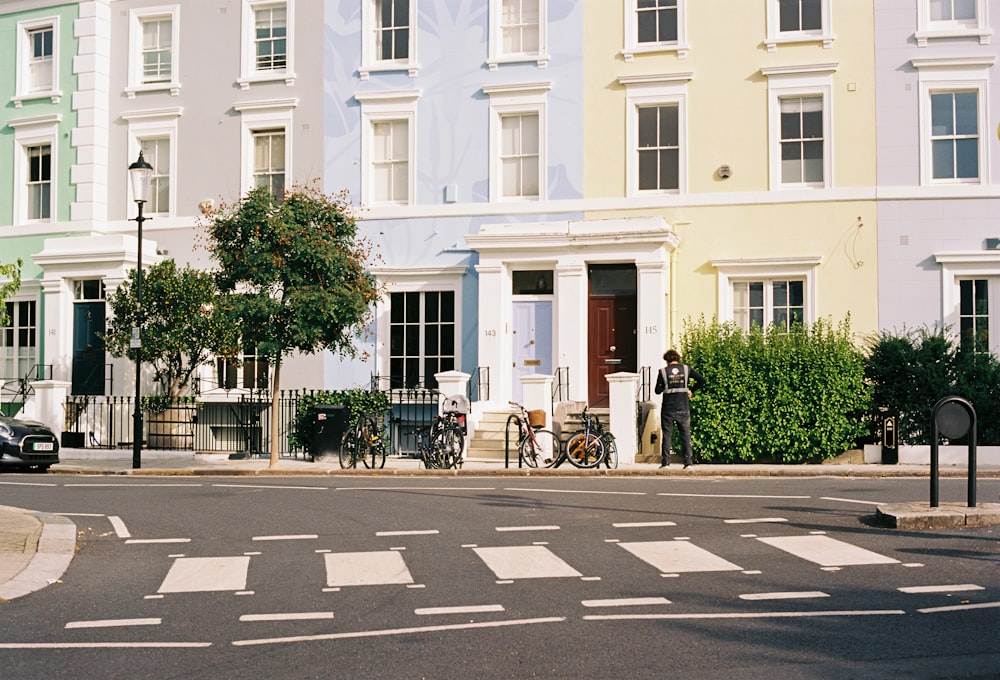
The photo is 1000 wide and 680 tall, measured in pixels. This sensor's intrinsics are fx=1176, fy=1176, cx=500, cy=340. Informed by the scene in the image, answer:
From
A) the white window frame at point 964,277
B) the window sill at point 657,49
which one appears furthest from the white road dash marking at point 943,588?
the window sill at point 657,49

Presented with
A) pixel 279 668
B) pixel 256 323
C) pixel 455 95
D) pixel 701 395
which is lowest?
pixel 279 668

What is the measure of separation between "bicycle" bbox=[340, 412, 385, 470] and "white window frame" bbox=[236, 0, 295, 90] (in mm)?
9355

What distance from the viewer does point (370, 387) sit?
26359 millimetres

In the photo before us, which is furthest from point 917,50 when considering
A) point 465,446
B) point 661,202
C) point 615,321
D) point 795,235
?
point 465,446

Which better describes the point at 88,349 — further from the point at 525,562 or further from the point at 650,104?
the point at 525,562

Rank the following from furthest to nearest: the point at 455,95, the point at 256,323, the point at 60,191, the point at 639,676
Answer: the point at 60,191
the point at 455,95
the point at 256,323
the point at 639,676

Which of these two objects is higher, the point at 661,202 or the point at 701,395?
the point at 661,202

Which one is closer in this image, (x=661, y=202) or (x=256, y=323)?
(x=256, y=323)

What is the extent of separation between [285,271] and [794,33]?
11.7 meters

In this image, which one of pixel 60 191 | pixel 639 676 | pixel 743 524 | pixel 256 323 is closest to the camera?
pixel 639 676

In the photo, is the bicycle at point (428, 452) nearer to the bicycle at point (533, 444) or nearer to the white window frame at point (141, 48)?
the bicycle at point (533, 444)

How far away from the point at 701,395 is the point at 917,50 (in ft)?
28.5

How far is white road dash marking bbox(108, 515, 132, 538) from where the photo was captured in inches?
504

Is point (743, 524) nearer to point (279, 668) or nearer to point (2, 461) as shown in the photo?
point (279, 668)
